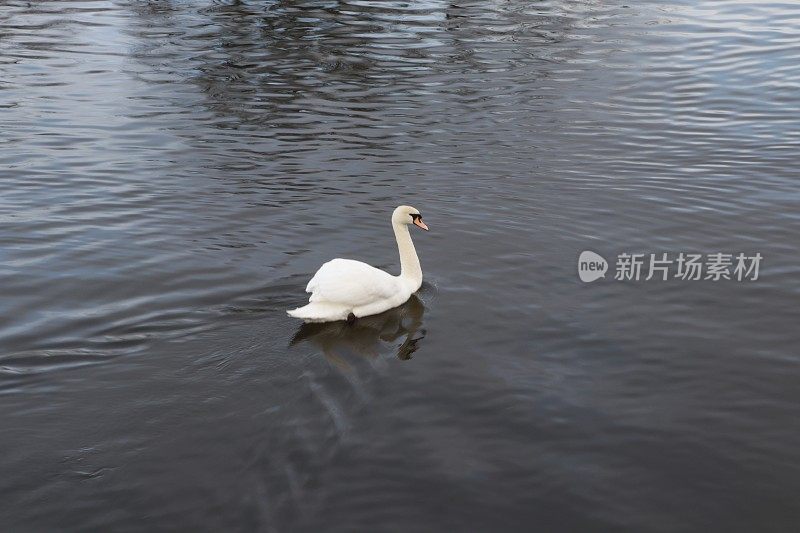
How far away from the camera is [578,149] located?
1828cm

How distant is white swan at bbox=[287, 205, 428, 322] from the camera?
11.4 metres

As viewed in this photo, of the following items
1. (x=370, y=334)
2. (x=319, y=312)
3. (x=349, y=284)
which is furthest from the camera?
(x=370, y=334)

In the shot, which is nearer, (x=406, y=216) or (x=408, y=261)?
(x=408, y=261)

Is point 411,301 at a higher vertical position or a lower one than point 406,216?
lower

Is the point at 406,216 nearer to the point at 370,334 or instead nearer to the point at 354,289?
the point at 354,289

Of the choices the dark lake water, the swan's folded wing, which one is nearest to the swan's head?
the dark lake water

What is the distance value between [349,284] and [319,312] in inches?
19.4

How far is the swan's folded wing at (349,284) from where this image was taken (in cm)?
1139

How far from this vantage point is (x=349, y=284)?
11492 mm

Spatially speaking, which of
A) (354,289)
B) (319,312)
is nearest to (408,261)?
(354,289)

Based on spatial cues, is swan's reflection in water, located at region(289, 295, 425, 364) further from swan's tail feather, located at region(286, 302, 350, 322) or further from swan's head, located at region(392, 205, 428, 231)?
swan's head, located at region(392, 205, 428, 231)

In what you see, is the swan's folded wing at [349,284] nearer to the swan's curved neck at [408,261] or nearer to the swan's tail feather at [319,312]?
the swan's tail feather at [319,312]

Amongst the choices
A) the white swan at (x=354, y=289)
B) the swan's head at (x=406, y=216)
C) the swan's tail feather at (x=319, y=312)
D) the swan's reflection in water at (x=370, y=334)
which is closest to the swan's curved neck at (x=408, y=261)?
the white swan at (x=354, y=289)

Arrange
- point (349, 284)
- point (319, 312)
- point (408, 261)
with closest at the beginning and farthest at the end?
1. point (319, 312)
2. point (349, 284)
3. point (408, 261)
